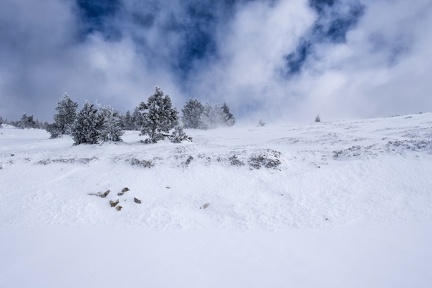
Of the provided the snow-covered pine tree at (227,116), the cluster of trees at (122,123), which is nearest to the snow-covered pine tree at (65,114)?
the cluster of trees at (122,123)

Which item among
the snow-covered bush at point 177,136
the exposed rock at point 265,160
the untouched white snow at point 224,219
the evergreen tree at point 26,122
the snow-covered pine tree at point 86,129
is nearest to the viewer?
the untouched white snow at point 224,219

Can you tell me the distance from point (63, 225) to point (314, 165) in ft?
55.4

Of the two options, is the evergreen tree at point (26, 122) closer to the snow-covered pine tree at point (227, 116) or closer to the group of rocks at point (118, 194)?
the snow-covered pine tree at point (227, 116)

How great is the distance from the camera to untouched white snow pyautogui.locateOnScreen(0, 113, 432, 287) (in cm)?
869

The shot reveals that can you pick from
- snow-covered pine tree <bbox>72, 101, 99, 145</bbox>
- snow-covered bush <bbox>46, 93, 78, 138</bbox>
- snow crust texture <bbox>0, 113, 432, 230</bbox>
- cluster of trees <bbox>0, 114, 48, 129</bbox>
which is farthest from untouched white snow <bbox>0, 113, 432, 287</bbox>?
cluster of trees <bbox>0, 114, 48, 129</bbox>

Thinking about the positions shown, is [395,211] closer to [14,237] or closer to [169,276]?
[169,276]

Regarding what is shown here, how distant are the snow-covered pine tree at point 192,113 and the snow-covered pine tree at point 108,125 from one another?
44730 millimetres

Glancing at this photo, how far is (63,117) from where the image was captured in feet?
156

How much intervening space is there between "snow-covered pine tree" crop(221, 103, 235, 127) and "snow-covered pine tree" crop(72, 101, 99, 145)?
173 feet

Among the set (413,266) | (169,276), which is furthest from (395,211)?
(169,276)

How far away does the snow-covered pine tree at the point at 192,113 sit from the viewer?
254 feet

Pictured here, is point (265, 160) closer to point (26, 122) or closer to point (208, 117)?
point (208, 117)

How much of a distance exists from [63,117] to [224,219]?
46.4 metres

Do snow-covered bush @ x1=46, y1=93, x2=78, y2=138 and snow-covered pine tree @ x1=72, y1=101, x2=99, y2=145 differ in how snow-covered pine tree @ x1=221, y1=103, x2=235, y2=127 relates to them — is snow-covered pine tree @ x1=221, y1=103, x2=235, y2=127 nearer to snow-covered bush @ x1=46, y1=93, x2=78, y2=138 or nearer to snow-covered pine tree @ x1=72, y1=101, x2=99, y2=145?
snow-covered bush @ x1=46, y1=93, x2=78, y2=138
